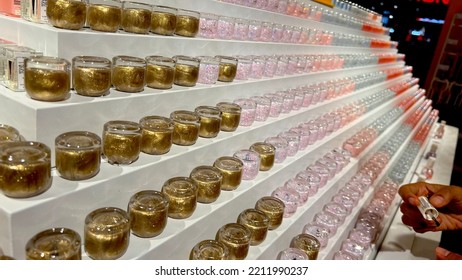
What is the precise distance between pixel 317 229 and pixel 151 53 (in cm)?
112

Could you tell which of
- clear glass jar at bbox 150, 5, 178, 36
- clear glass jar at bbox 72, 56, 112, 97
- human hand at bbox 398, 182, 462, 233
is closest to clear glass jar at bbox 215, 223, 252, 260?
clear glass jar at bbox 72, 56, 112, 97

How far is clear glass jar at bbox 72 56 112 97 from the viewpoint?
0.95 meters

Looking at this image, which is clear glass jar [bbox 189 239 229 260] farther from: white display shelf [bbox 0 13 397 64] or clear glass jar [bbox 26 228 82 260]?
white display shelf [bbox 0 13 397 64]

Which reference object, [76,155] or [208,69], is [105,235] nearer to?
[76,155]

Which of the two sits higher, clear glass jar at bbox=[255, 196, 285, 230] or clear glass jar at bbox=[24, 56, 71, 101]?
clear glass jar at bbox=[24, 56, 71, 101]

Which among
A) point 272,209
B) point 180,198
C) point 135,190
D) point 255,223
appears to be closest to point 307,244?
point 272,209

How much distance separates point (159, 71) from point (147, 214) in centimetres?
48

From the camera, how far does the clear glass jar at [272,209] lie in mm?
1429

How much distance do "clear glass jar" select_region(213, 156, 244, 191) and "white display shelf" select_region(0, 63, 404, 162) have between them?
0.24m

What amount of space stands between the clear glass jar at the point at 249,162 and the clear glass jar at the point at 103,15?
2.24 feet

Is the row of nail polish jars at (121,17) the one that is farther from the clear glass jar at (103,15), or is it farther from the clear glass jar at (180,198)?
the clear glass jar at (180,198)

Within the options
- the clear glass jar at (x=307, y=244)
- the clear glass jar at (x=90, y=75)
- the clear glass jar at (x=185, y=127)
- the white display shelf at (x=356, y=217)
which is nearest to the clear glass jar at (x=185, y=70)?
the clear glass jar at (x=185, y=127)
